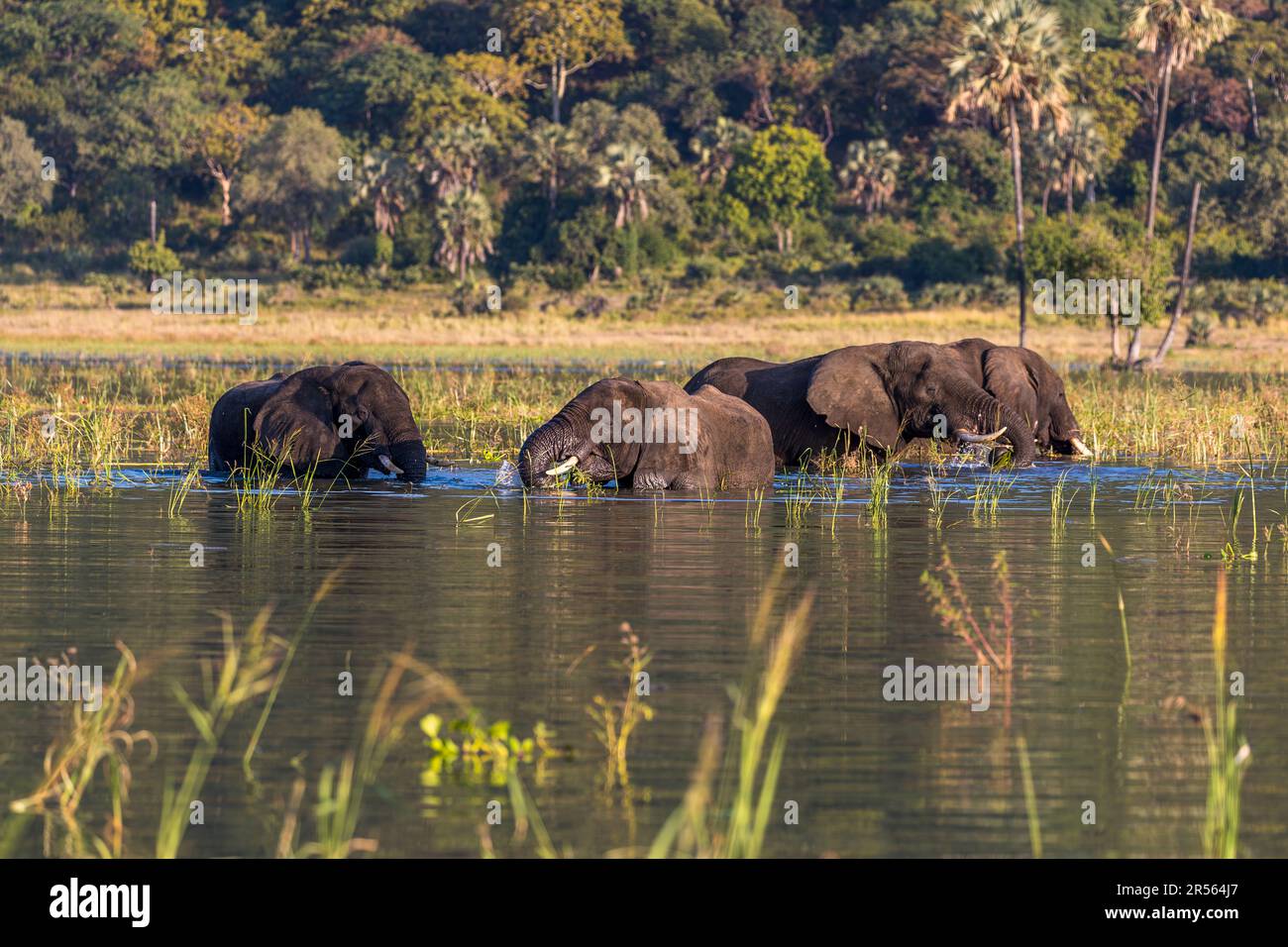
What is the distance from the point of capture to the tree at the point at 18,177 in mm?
115125

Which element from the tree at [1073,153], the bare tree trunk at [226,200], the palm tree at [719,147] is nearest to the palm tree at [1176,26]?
the tree at [1073,153]

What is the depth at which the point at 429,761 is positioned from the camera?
8961 mm

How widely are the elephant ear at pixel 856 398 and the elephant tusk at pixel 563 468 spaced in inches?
155

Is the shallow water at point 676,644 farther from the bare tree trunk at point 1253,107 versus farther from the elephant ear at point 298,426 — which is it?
the bare tree trunk at point 1253,107

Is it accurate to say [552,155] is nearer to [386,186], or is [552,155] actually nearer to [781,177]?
[386,186]

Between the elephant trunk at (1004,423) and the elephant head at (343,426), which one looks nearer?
the elephant head at (343,426)

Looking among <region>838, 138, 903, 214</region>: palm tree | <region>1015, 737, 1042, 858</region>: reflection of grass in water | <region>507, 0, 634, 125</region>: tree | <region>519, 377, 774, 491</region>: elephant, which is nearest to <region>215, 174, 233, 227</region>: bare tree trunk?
<region>507, 0, 634, 125</region>: tree

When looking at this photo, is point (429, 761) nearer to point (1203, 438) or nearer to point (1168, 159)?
point (1203, 438)

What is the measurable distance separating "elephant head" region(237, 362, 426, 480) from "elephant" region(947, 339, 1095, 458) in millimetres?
6868

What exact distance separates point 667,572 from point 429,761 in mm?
5822

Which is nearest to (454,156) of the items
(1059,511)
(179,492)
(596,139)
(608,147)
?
(608,147)

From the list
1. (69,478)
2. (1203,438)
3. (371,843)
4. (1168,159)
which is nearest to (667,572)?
(371,843)

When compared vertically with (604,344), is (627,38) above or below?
above

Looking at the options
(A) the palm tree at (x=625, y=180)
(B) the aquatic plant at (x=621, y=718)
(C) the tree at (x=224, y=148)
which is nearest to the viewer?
(B) the aquatic plant at (x=621, y=718)
